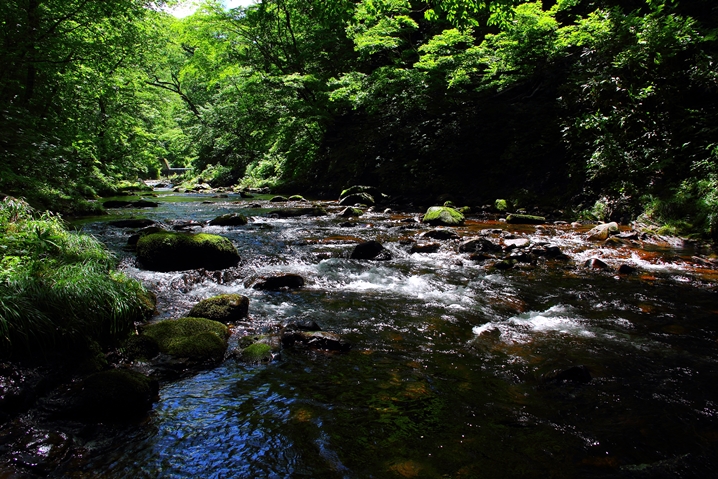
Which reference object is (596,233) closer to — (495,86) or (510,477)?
(510,477)

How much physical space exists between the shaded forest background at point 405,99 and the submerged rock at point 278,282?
4.48 m

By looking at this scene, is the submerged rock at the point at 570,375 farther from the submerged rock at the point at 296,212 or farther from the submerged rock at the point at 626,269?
the submerged rock at the point at 296,212

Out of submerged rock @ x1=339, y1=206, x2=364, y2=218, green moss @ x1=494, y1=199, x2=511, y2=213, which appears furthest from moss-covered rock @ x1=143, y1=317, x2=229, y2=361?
green moss @ x1=494, y1=199, x2=511, y2=213

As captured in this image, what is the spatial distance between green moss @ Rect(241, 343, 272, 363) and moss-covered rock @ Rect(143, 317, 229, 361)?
288 mm

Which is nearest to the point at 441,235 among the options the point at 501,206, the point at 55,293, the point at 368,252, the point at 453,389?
the point at 368,252

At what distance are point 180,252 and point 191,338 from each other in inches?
148

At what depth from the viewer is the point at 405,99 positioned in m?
21.7

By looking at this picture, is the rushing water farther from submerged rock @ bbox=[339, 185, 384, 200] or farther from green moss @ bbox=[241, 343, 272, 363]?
submerged rock @ bbox=[339, 185, 384, 200]

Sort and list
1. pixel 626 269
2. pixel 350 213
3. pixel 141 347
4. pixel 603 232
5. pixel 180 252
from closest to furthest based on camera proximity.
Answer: pixel 141 347
pixel 626 269
pixel 180 252
pixel 603 232
pixel 350 213

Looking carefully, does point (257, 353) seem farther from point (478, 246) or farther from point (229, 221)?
point (229, 221)

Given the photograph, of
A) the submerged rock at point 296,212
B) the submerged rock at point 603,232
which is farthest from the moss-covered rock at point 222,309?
the submerged rock at point 296,212

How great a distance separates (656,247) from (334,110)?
19.8 meters

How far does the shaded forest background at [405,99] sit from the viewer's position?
974 cm

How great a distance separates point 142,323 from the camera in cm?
525
